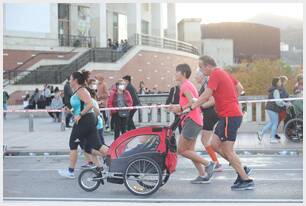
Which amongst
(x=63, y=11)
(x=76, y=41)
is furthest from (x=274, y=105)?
(x=63, y=11)

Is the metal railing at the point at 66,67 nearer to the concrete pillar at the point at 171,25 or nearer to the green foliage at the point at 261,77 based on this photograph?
the green foliage at the point at 261,77

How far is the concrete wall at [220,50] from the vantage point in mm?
68688

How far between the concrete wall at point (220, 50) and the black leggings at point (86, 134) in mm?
59971

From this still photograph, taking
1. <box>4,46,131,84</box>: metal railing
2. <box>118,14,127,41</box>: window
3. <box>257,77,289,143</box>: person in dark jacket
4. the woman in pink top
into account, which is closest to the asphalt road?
the woman in pink top

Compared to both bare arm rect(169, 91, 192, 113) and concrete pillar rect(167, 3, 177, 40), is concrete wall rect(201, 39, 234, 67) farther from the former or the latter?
bare arm rect(169, 91, 192, 113)

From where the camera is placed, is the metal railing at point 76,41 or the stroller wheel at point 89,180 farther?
the metal railing at point 76,41

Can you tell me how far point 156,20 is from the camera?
179ft

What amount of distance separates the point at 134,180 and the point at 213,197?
3.57 ft

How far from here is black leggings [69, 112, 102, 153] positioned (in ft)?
29.0

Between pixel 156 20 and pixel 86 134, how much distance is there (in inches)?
1828

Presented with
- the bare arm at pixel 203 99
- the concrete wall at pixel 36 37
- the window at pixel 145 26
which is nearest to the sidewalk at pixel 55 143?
the bare arm at pixel 203 99

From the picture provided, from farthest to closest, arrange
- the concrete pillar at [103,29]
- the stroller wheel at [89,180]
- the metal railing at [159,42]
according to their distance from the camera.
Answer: the metal railing at [159,42] → the concrete pillar at [103,29] → the stroller wheel at [89,180]

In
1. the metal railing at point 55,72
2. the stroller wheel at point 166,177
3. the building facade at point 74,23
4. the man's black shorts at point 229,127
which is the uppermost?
the building facade at point 74,23

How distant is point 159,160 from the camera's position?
782cm
